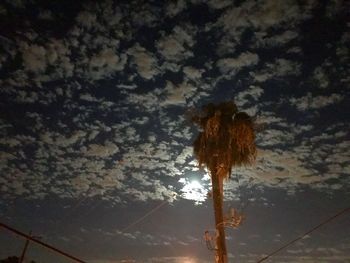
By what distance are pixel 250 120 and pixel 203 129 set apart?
2273mm

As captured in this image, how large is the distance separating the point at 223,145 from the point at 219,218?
3.26m

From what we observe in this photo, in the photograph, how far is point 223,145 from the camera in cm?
1769

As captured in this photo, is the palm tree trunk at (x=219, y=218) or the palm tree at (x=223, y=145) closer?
the palm tree trunk at (x=219, y=218)

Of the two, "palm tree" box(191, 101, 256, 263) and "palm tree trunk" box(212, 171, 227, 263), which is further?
"palm tree" box(191, 101, 256, 263)

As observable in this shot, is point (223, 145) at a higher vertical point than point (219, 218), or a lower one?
higher

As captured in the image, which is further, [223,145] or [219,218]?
[223,145]

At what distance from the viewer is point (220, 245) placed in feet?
53.0

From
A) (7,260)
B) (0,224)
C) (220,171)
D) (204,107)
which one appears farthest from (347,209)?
(7,260)

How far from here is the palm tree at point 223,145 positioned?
17578 mm

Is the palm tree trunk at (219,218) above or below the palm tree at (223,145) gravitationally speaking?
below

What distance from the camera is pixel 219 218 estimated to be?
16719mm

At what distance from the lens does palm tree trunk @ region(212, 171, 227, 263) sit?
15992 mm

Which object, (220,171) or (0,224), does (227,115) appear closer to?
(220,171)

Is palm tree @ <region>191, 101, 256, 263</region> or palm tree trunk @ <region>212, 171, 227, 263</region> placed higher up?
palm tree @ <region>191, 101, 256, 263</region>
